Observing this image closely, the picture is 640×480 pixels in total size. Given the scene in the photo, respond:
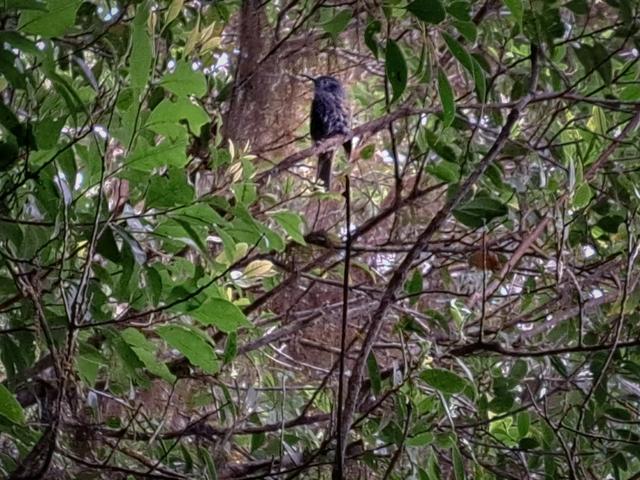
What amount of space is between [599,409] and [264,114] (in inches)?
31.0

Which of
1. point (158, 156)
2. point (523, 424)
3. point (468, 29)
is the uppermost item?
point (468, 29)

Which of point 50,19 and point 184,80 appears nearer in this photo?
point 50,19

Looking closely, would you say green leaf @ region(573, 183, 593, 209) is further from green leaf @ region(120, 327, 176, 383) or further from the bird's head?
the bird's head

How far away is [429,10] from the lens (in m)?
0.73

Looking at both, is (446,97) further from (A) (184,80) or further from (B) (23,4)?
(B) (23,4)

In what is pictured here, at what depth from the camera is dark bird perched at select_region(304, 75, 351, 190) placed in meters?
1.48

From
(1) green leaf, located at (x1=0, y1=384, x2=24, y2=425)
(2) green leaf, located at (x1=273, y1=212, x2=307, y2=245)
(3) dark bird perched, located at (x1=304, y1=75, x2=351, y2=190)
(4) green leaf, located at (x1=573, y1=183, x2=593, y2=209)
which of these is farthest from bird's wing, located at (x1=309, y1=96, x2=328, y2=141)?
(1) green leaf, located at (x1=0, y1=384, x2=24, y2=425)

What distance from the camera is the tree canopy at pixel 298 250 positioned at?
76 centimetres

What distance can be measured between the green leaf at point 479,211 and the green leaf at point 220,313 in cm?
30

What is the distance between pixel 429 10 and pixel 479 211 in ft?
1.07

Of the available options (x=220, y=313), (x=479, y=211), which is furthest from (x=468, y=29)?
(x=220, y=313)

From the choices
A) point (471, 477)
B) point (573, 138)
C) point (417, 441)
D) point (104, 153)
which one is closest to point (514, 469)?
point (471, 477)

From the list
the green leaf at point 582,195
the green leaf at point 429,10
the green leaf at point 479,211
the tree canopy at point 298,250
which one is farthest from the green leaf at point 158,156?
the green leaf at point 582,195

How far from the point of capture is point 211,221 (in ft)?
2.56
